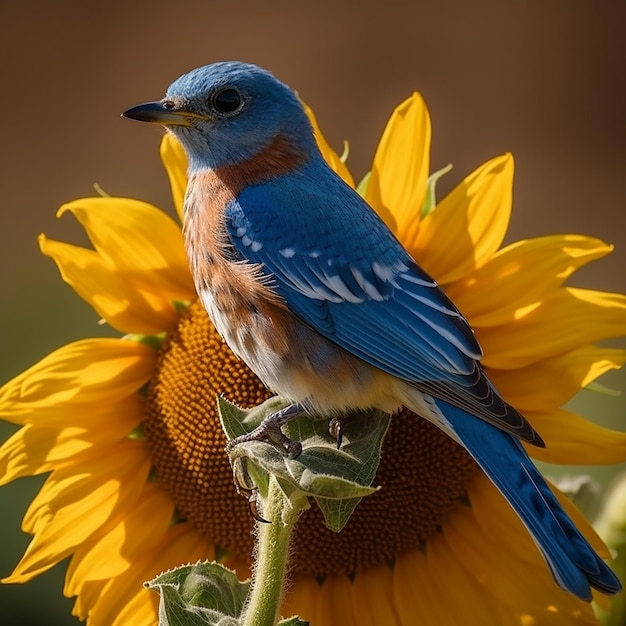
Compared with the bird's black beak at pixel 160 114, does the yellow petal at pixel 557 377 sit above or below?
below

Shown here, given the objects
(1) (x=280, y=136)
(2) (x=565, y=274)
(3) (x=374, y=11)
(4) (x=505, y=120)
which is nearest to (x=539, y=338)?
(2) (x=565, y=274)

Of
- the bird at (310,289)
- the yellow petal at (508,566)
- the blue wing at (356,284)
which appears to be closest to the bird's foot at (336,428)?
the bird at (310,289)

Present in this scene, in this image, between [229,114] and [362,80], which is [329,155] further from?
[362,80]

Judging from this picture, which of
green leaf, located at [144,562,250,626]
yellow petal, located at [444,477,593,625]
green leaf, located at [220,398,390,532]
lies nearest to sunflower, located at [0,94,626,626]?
yellow petal, located at [444,477,593,625]

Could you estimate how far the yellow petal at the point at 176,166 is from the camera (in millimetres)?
3418

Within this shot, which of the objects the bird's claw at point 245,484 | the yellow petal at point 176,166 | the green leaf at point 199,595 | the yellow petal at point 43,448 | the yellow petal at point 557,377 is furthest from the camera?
the yellow petal at point 176,166

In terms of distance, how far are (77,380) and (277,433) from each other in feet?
2.42

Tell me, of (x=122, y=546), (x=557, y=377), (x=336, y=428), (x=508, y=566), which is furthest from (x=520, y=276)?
(x=122, y=546)

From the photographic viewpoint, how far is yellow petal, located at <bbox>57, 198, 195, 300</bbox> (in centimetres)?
320

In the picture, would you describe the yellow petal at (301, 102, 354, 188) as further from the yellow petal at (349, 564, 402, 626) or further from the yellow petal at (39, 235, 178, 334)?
the yellow petal at (349, 564, 402, 626)

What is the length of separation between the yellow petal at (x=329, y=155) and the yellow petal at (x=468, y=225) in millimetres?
247

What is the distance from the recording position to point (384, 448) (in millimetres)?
3059

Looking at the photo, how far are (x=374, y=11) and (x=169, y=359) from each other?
8321mm

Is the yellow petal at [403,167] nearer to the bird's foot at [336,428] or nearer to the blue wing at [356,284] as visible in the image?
the blue wing at [356,284]
